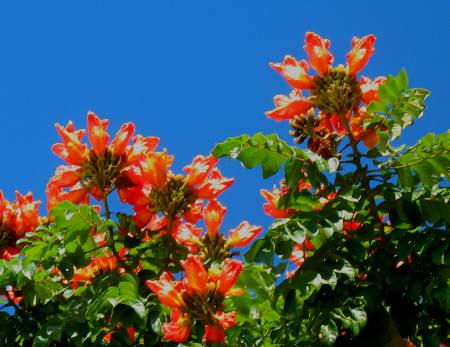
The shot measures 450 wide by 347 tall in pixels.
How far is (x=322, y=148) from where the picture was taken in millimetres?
3080

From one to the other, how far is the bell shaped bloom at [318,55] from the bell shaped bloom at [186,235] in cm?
81

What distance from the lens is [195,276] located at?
2701 mm

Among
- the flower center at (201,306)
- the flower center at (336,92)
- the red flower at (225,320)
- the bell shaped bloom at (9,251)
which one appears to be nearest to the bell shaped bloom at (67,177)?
the bell shaped bloom at (9,251)

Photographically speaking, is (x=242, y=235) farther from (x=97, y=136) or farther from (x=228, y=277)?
(x=97, y=136)

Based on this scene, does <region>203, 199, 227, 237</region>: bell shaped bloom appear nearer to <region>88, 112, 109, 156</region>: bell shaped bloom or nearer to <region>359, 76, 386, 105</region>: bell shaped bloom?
<region>88, 112, 109, 156</region>: bell shaped bloom

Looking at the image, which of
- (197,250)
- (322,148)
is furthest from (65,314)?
(322,148)

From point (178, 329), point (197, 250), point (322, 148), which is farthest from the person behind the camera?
point (197, 250)

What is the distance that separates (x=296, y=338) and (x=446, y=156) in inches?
32.9

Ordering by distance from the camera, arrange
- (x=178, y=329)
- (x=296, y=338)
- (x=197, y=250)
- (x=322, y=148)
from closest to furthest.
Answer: (x=178, y=329)
(x=296, y=338)
(x=322, y=148)
(x=197, y=250)

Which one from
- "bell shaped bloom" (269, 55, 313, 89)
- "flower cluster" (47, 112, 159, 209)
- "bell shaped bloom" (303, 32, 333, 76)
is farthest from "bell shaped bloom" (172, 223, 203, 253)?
"bell shaped bloom" (303, 32, 333, 76)

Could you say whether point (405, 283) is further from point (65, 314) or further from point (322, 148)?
point (65, 314)

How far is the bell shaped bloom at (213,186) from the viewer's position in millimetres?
3238

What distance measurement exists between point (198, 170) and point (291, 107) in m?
0.45

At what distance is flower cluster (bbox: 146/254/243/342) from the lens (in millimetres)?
2691
